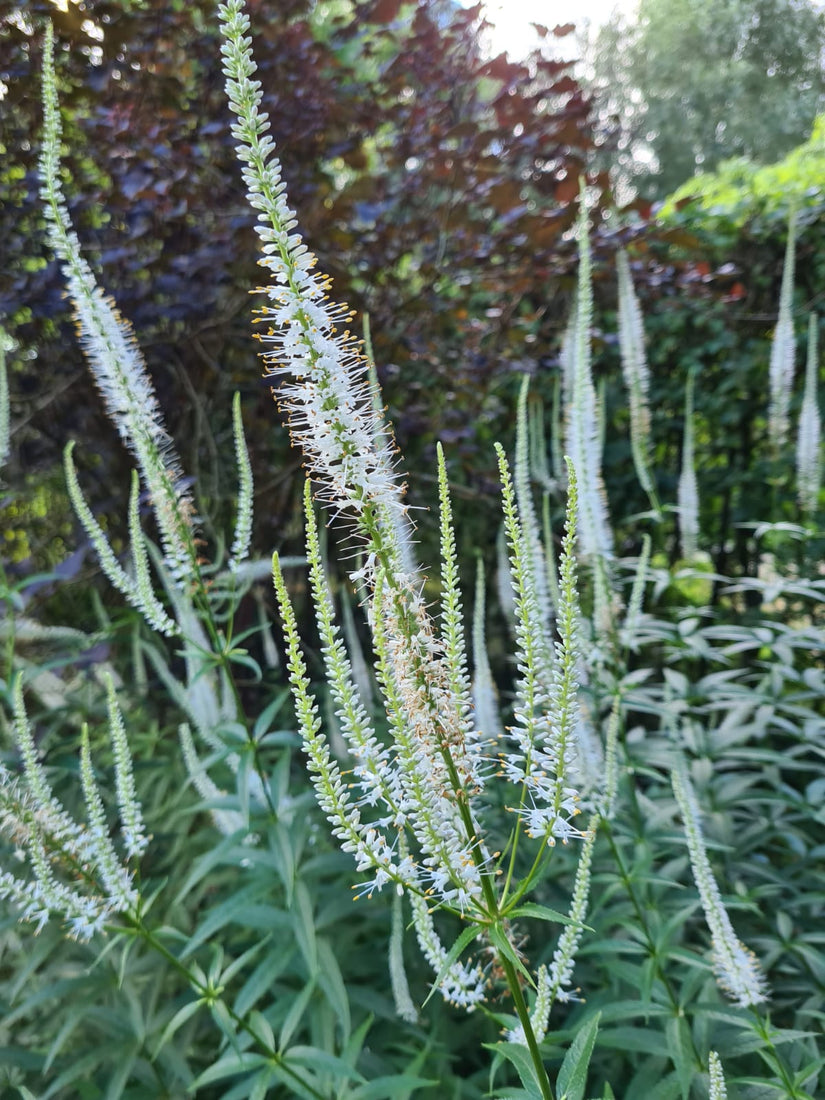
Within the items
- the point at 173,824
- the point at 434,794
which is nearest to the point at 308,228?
the point at 173,824

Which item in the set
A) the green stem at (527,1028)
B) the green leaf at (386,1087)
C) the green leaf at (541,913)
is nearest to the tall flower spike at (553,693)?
the green leaf at (541,913)

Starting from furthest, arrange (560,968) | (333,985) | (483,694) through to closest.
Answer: (483,694)
(333,985)
(560,968)

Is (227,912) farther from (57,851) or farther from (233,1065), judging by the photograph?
(57,851)

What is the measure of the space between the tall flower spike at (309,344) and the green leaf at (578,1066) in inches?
35.6

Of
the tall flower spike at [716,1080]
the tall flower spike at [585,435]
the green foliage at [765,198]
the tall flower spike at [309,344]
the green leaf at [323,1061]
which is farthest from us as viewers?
the green foliage at [765,198]

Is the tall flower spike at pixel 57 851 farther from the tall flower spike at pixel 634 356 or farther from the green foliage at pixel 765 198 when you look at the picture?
the green foliage at pixel 765 198

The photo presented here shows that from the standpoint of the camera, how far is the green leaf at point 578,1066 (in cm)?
126

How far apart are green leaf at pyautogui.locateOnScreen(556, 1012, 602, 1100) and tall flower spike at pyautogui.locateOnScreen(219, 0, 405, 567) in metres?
0.90

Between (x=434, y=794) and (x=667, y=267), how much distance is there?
14.8ft

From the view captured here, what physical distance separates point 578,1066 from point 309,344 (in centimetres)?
129

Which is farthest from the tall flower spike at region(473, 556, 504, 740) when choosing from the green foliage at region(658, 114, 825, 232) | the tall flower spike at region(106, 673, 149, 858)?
the green foliage at region(658, 114, 825, 232)

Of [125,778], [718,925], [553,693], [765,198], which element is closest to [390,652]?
[553,693]

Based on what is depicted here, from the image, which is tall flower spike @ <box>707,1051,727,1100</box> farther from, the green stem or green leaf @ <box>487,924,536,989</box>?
green leaf @ <box>487,924,536,989</box>

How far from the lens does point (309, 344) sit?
1097 mm
